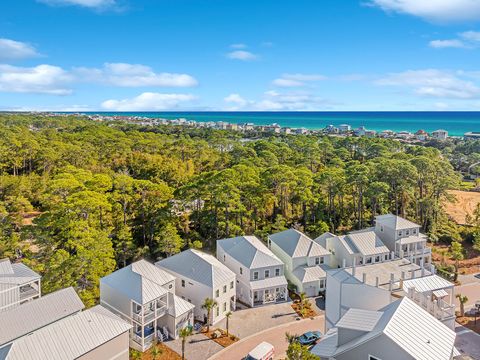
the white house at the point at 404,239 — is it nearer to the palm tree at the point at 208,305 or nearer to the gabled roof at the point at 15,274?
the palm tree at the point at 208,305

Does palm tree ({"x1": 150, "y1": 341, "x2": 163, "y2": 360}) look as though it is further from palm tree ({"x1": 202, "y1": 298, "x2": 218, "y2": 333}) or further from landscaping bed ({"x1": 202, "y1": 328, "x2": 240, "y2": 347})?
palm tree ({"x1": 202, "y1": 298, "x2": 218, "y2": 333})

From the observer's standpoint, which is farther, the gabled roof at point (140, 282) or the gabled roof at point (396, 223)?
the gabled roof at point (396, 223)

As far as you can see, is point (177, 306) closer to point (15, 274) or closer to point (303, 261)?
point (15, 274)

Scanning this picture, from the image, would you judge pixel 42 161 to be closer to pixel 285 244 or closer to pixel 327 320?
pixel 285 244

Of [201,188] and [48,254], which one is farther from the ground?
[201,188]

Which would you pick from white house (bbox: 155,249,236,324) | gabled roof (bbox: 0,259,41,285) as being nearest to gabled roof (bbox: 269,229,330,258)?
white house (bbox: 155,249,236,324)

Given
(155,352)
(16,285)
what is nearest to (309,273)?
(155,352)

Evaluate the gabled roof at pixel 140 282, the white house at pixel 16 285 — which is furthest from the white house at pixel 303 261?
the white house at pixel 16 285

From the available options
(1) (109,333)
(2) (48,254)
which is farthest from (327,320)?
(2) (48,254)
